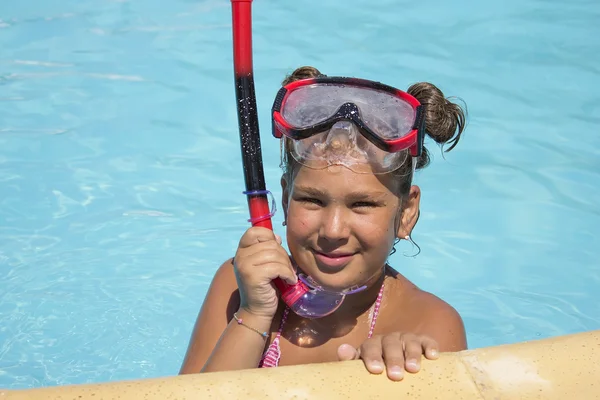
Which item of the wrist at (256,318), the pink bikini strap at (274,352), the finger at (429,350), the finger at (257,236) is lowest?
the pink bikini strap at (274,352)

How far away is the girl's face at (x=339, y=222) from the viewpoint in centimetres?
272

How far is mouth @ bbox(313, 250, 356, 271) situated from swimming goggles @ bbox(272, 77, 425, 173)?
0.88 feet

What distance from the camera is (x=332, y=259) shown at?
2764 mm

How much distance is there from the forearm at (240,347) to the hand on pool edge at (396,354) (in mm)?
625

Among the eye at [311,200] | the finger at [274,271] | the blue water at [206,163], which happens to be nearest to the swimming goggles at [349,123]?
the eye at [311,200]

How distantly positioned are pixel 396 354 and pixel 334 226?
→ 73cm

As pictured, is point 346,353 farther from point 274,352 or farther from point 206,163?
point 206,163

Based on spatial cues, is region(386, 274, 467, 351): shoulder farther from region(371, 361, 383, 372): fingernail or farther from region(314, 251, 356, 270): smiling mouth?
region(371, 361, 383, 372): fingernail

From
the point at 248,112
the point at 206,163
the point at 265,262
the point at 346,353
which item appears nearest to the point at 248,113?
the point at 248,112

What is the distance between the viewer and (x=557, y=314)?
5129mm

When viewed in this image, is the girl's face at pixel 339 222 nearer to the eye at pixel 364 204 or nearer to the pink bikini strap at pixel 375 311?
the eye at pixel 364 204

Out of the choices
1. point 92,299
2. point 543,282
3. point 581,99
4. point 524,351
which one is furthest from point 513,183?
point 524,351

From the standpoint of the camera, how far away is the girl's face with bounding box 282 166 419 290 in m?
2.72

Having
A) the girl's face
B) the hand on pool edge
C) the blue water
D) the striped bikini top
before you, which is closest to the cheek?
the girl's face
